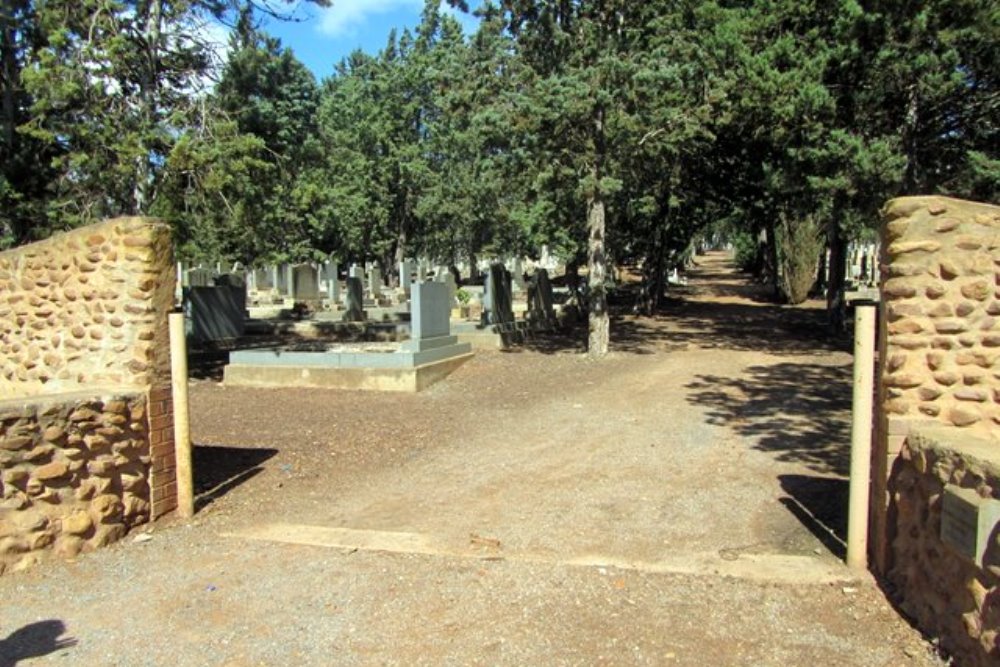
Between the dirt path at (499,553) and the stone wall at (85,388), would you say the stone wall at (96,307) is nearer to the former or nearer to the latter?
the stone wall at (85,388)

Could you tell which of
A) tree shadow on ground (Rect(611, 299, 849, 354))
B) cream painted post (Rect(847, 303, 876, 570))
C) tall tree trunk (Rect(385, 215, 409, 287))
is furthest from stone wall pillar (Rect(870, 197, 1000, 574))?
tall tree trunk (Rect(385, 215, 409, 287))

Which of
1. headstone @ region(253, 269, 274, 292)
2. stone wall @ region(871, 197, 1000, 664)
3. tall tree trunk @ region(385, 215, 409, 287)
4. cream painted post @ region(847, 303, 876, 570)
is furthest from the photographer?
tall tree trunk @ region(385, 215, 409, 287)

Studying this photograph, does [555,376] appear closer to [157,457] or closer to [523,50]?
[523,50]

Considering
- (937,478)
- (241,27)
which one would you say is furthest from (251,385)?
(937,478)

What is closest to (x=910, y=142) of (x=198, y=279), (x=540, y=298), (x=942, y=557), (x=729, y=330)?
(x=729, y=330)

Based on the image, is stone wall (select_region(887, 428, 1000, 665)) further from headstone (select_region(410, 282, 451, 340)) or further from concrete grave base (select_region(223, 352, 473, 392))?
headstone (select_region(410, 282, 451, 340))

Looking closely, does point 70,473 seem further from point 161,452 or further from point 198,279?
point 198,279

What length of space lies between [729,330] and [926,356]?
→ 1681cm

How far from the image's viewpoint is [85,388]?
6133 millimetres

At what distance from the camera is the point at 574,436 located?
904cm

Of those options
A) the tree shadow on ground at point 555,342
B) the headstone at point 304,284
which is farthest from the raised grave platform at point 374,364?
the headstone at point 304,284

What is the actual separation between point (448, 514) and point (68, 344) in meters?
3.40

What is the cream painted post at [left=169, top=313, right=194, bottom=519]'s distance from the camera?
6.08 meters

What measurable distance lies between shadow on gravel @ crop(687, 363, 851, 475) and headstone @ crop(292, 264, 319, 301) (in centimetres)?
1788
